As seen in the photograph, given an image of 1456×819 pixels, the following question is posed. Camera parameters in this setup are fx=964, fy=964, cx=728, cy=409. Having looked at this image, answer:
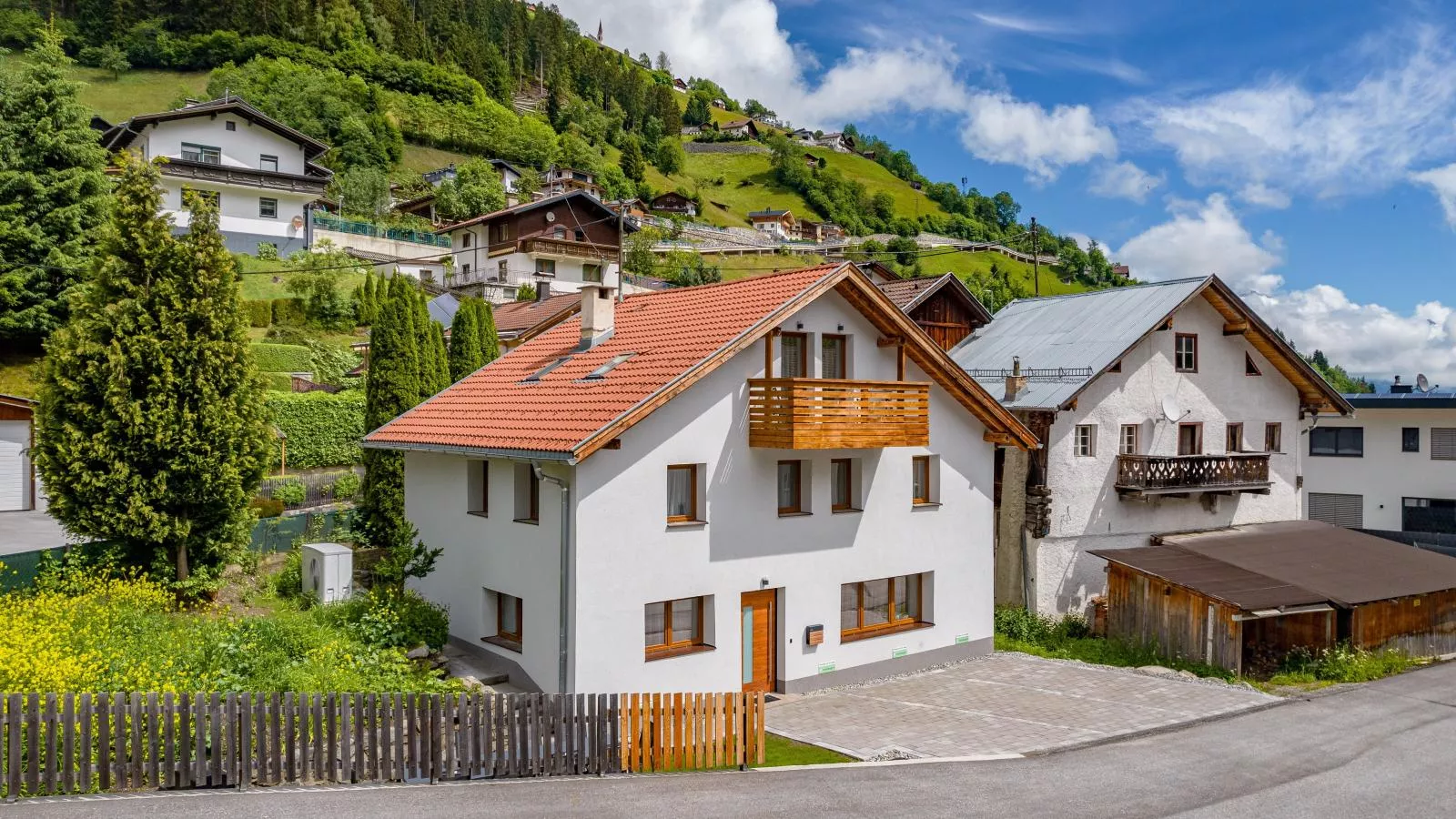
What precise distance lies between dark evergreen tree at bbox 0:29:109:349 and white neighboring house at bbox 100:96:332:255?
13.2m

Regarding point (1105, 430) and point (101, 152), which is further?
point (101, 152)

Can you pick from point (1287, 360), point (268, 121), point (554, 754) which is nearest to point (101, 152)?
point (268, 121)

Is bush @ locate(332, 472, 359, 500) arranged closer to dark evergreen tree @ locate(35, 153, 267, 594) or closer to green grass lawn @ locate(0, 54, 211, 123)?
dark evergreen tree @ locate(35, 153, 267, 594)

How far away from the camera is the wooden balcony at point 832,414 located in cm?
1714

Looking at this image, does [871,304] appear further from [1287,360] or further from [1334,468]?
[1334,468]

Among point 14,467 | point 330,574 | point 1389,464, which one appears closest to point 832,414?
point 330,574

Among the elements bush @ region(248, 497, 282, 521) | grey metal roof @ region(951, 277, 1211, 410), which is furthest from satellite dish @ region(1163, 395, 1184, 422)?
bush @ region(248, 497, 282, 521)

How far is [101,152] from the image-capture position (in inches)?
1443

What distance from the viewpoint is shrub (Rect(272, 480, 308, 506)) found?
91.0ft

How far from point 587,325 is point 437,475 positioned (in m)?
4.50

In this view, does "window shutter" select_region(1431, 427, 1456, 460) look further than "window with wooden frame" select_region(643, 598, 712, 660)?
Yes

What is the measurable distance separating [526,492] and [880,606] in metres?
7.77

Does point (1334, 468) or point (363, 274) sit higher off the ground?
point (363, 274)

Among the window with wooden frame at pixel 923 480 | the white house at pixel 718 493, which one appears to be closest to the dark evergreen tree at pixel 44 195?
the white house at pixel 718 493
